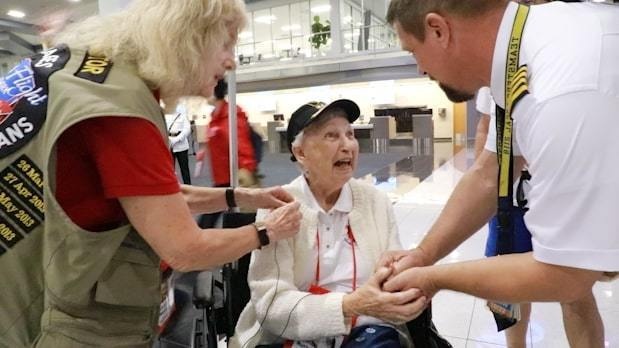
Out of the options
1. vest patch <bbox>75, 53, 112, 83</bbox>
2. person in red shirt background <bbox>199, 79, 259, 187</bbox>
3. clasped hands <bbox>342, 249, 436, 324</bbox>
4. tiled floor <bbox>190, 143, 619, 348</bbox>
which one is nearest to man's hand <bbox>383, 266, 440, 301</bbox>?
clasped hands <bbox>342, 249, 436, 324</bbox>

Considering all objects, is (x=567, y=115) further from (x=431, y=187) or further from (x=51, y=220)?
(x=431, y=187)

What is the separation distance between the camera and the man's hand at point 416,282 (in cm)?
112

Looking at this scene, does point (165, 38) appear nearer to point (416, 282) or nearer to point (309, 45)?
point (416, 282)

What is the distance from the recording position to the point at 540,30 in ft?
2.89

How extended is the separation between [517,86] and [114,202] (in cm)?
82

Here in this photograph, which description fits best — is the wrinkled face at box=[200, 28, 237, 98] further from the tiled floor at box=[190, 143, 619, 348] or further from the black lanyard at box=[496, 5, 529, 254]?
the tiled floor at box=[190, 143, 619, 348]

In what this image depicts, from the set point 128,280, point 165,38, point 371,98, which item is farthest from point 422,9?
point 371,98

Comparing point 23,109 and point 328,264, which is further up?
point 23,109

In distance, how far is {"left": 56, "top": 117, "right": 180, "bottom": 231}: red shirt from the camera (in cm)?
93

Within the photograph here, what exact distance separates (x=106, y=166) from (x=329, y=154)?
866 millimetres

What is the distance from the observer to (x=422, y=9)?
1068mm

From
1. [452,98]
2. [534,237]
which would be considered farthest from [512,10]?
[534,237]

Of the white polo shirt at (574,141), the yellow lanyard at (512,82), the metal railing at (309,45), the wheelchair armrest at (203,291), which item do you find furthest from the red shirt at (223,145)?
the metal railing at (309,45)

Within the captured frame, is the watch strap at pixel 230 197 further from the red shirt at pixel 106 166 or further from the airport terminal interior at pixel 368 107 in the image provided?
the red shirt at pixel 106 166
